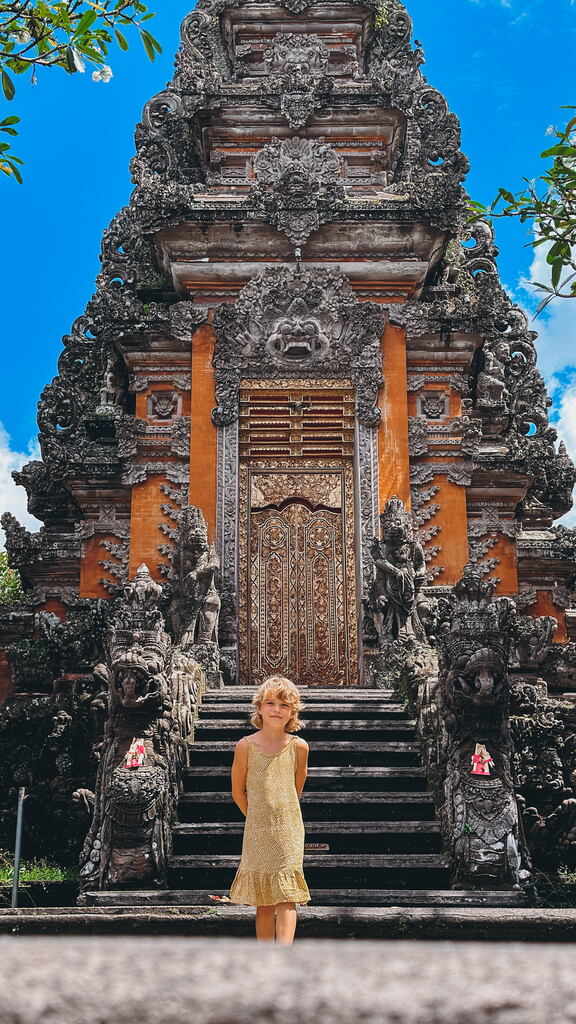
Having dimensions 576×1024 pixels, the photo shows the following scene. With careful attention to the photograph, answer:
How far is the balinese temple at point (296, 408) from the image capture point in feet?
40.5

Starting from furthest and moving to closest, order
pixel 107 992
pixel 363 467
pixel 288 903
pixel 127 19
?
pixel 363 467 → pixel 127 19 → pixel 288 903 → pixel 107 992

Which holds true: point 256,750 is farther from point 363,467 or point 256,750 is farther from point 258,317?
point 258,317

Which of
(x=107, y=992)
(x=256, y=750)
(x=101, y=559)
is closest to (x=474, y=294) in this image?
(x=101, y=559)

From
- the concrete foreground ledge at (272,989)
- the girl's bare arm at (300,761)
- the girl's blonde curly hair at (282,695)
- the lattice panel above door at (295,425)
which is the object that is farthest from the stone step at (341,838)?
the concrete foreground ledge at (272,989)

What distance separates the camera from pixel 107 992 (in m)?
1.06

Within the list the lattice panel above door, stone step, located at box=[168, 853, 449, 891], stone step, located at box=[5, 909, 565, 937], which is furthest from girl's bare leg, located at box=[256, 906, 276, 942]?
the lattice panel above door

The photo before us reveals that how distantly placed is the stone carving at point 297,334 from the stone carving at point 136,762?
506 cm

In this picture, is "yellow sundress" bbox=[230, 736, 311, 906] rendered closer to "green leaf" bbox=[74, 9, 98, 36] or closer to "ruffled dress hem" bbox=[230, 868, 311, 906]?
"ruffled dress hem" bbox=[230, 868, 311, 906]

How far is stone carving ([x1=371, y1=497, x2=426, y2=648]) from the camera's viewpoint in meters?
10.9

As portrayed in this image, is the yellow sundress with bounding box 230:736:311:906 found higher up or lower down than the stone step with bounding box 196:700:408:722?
lower down

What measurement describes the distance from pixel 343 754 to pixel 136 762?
6.67 feet

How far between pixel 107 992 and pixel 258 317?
12.4m

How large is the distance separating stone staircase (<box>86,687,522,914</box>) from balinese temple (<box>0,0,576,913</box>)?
5.28 feet

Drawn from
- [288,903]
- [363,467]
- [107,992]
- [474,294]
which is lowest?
[288,903]
